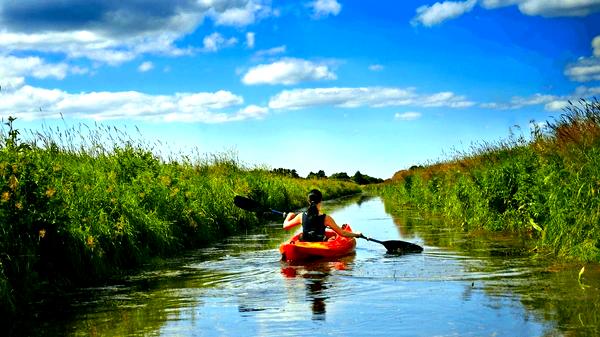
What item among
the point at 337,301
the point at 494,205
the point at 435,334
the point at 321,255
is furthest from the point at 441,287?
the point at 494,205

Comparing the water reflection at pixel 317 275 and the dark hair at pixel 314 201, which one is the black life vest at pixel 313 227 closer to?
the dark hair at pixel 314 201

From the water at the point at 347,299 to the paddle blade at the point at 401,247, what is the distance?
1.73 ft

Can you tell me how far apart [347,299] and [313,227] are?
464 centimetres

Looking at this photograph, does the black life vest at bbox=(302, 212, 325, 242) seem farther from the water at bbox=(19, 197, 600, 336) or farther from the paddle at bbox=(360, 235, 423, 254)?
the paddle at bbox=(360, 235, 423, 254)

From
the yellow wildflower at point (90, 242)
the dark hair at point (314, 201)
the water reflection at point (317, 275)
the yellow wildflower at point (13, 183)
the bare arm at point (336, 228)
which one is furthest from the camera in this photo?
the bare arm at point (336, 228)

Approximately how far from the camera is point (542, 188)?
40.3 feet

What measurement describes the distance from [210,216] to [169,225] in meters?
3.21

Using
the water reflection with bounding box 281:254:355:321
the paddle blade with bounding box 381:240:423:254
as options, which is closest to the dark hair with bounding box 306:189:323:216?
the water reflection with bounding box 281:254:355:321

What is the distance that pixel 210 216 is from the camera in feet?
56.3

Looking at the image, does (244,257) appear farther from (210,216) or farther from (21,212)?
(21,212)

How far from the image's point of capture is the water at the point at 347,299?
22.8 feet

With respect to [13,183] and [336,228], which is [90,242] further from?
[336,228]

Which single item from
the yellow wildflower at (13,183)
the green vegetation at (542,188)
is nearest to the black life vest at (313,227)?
the green vegetation at (542,188)

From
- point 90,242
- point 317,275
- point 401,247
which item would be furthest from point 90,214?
point 401,247
